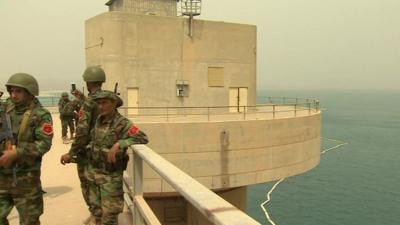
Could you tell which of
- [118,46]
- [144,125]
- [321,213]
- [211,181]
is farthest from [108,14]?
[321,213]

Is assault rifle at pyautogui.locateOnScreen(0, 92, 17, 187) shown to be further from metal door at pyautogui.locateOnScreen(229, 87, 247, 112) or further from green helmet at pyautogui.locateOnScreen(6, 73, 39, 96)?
metal door at pyautogui.locateOnScreen(229, 87, 247, 112)

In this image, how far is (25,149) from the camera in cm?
399

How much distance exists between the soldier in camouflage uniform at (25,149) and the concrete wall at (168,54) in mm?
12980

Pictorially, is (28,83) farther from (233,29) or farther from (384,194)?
(384,194)

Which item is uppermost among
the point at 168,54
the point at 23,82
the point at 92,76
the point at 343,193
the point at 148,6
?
the point at 148,6

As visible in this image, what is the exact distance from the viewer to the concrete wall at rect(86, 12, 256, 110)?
1700 centimetres

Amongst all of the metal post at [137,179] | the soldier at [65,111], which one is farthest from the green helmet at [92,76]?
the soldier at [65,111]

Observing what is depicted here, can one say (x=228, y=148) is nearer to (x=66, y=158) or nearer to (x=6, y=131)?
(x=66, y=158)

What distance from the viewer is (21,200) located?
13.5 feet

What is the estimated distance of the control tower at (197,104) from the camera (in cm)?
1403

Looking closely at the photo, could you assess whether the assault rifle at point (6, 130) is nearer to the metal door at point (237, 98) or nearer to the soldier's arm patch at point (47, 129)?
the soldier's arm patch at point (47, 129)

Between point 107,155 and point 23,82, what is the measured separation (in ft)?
4.03

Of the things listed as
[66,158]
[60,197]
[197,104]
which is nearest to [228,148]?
[197,104]

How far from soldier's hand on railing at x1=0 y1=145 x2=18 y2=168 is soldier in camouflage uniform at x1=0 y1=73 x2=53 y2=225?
101 mm
